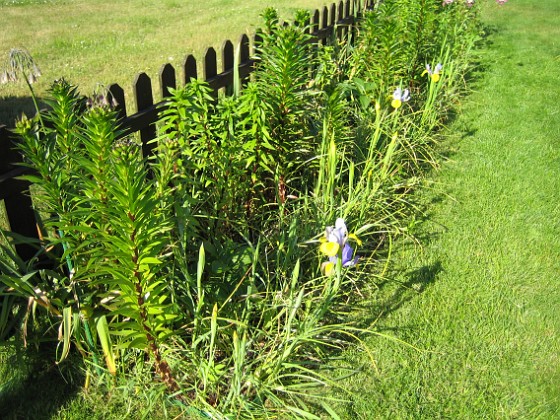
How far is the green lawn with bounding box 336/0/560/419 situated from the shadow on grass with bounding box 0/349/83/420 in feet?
3.69

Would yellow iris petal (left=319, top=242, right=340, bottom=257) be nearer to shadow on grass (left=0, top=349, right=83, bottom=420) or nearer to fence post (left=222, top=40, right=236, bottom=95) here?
shadow on grass (left=0, top=349, right=83, bottom=420)

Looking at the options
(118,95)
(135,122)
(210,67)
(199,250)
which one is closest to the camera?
(199,250)

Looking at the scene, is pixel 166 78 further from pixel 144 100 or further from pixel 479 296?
A: pixel 479 296

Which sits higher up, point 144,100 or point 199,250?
point 144,100

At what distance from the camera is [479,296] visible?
8.98 ft

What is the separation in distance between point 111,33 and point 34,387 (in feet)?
26.4

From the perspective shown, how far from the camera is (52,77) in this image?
6.36 m

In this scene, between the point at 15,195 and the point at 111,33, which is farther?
the point at 111,33

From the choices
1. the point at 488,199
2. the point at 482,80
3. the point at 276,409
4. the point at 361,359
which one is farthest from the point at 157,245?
the point at 482,80

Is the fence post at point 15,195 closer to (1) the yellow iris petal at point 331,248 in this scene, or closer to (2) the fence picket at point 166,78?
(2) the fence picket at point 166,78

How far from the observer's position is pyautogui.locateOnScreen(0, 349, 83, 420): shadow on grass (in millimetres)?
2055

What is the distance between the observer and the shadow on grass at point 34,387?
2.05 meters

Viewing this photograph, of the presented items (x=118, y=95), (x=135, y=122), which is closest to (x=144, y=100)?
(x=135, y=122)

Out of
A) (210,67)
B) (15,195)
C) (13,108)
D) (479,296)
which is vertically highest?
(210,67)
